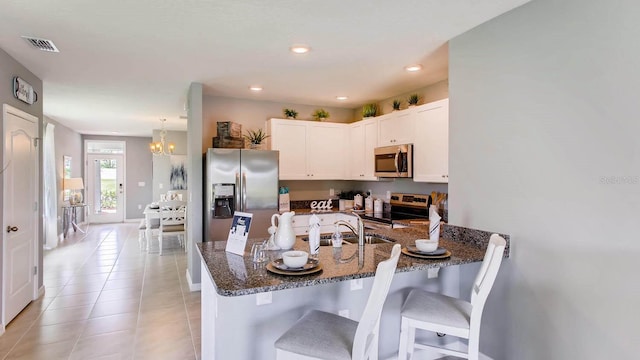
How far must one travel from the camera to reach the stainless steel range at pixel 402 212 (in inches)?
165

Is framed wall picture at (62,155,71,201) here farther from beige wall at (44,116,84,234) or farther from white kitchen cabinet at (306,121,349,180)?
white kitchen cabinet at (306,121,349,180)

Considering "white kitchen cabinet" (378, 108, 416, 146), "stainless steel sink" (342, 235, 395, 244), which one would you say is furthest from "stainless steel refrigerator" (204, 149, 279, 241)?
"stainless steel sink" (342, 235, 395, 244)

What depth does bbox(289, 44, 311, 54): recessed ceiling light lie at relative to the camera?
2982mm

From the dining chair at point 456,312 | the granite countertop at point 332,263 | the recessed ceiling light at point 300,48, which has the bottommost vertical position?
the dining chair at point 456,312

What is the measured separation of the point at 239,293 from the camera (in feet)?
5.27

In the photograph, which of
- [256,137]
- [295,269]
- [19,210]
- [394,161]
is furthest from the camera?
[256,137]

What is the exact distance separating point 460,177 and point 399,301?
3.50 feet

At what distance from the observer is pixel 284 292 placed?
217cm

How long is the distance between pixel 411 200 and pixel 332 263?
262 cm

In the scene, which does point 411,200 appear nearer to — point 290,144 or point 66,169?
point 290,144

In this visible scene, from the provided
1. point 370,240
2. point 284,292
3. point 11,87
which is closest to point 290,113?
point 370,240

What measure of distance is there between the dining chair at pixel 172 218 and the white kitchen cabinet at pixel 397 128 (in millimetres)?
4021

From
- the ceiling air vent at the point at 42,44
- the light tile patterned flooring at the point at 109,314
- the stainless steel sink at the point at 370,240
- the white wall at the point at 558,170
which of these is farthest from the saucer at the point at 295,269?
the ceiling air vent at the point at 42,44

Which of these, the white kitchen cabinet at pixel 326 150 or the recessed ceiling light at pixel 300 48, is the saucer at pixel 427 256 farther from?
the white kitchen cabinet at pixel 326 150
